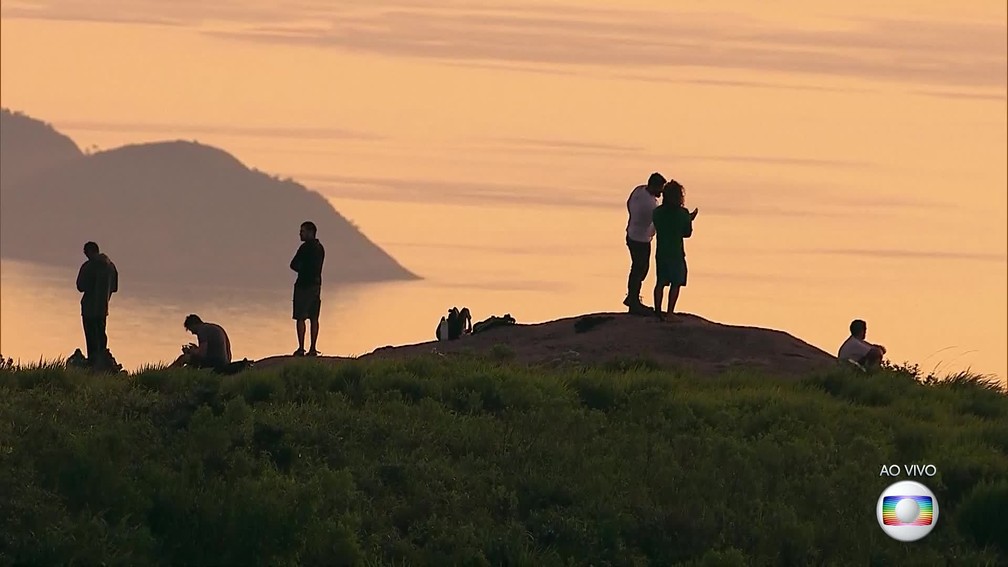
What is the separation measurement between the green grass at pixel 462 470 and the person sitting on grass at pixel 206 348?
0.97 metres

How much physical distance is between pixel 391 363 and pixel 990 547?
859cm

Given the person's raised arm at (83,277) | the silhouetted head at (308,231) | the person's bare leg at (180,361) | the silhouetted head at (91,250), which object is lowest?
the person's bare leg at (180,361)

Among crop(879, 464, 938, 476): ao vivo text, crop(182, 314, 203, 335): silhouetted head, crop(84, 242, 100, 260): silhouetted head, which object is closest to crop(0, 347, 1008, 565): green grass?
crop(879, 464, 938, 476): ao vivo text

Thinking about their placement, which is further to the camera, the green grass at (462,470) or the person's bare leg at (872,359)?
the person's bare leg at (872,359)

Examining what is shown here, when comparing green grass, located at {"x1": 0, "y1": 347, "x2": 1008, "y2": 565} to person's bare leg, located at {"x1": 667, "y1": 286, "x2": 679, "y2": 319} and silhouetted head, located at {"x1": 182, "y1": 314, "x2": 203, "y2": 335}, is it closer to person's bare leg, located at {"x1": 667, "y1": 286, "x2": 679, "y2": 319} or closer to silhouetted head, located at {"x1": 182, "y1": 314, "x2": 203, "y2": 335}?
silhouetted head, located at {"x1": 182, "y1": 314, "x2": 203, "y2": 335}

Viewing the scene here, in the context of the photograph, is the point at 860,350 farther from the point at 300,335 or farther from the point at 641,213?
the point at 300,335

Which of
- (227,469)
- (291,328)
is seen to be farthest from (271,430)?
(291,328)

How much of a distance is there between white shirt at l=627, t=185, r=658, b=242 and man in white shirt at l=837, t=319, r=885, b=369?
3451 millimetres

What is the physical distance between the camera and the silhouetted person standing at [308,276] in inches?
1278

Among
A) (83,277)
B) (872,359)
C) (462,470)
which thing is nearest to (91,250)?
(83,277)

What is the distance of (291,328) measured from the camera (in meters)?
34.6

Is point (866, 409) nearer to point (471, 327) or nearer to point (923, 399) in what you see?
point (923, 399)

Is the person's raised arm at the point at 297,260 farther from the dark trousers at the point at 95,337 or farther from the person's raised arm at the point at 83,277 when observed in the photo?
the person's raised arm at the point at 83,277

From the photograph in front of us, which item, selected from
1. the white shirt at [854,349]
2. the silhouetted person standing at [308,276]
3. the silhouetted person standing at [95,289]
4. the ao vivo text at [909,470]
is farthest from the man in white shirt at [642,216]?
the silhouetted person standing at [95,289]
